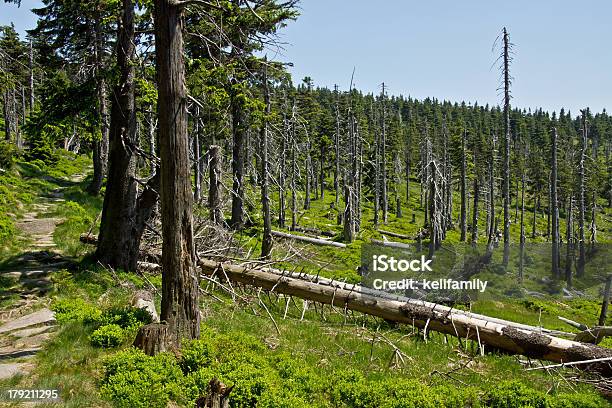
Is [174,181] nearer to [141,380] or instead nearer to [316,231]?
[141,380]

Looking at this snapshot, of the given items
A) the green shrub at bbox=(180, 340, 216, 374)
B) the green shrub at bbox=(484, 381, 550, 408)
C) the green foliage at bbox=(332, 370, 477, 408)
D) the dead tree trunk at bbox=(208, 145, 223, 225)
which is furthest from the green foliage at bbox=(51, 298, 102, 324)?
the green shrub at bbox=(484, 381, 550, 408)

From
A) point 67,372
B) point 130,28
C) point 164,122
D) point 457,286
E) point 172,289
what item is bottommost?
point 457,286

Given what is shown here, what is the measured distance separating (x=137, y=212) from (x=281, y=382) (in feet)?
21.4

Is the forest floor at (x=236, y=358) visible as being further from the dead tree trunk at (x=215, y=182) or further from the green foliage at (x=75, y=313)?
the dead tree trunk at (x=215, y=182)

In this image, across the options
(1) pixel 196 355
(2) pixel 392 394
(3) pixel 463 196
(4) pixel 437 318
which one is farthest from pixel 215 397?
(3) pixel 463 196

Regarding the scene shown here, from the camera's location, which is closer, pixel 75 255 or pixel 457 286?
pixel 75 255

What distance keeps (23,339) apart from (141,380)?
111 inches

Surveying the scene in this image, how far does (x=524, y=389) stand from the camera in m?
6.69

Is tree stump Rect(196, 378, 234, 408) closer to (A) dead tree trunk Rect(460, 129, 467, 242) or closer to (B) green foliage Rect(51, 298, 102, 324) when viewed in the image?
(B) green foliage Rect(51, 298, 102, 324)

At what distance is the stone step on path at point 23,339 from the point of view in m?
5.76

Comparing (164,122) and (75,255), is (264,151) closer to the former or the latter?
(75,255)

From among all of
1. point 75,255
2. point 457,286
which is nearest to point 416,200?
point 457,286

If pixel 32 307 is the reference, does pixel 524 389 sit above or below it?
below

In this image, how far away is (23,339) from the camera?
6.82 metres
